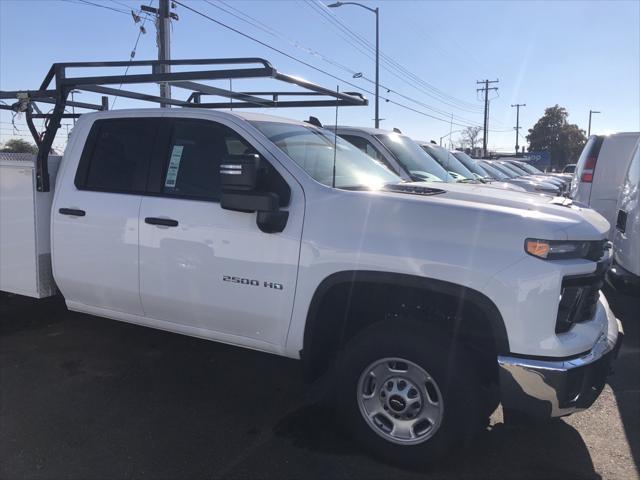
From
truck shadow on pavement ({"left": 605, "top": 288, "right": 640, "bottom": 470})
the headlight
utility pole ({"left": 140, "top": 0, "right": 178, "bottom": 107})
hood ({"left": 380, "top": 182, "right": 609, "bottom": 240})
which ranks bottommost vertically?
truck shadow on pavement ({"left": 605, "top": 288, "right": 640, "bottom": 470})

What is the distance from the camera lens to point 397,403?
3.04 metres

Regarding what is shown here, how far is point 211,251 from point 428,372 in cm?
154

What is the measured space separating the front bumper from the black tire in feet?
0.67

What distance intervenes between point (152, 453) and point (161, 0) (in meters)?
15.8

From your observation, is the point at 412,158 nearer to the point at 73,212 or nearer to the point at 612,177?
the point at 612,177

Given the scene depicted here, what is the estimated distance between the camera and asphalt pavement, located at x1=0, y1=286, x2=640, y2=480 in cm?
311

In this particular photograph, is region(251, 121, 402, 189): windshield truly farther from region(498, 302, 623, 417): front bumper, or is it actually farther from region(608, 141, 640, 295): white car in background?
region(608, 141, 640, 295): white car in background

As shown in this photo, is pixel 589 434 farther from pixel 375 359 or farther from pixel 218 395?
pixel 218 395

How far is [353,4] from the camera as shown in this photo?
17.3 m

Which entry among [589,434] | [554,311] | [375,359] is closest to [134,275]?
[375,359]

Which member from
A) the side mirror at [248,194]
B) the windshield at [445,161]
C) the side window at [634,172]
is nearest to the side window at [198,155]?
the side mirror at [248,194]

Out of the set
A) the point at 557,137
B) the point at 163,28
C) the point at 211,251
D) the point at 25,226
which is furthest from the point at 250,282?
the point at 557,137

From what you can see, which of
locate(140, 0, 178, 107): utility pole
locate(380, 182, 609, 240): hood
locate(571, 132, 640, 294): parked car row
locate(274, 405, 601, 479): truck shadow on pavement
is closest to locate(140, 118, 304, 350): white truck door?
locate(274, 405, 601, 479): truck shadow on pavement

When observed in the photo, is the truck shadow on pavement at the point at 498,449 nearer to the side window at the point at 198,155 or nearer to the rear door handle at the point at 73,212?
the side window at the point at 198,155
